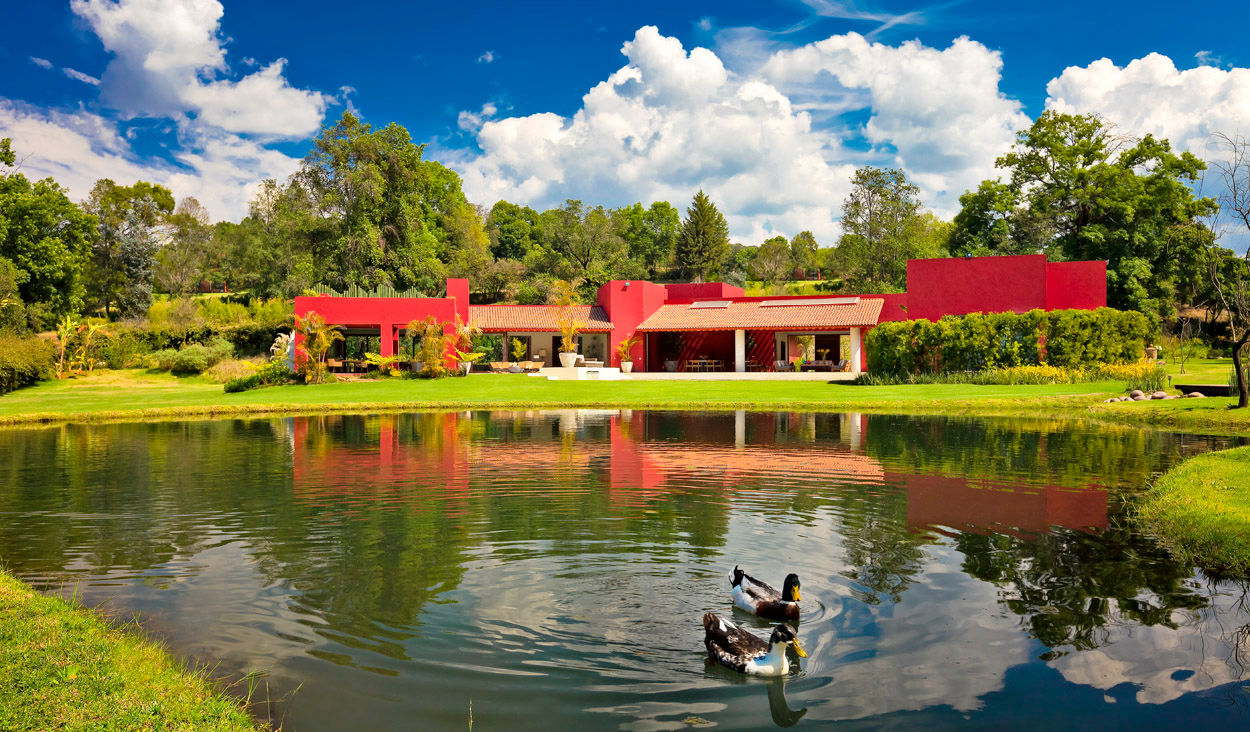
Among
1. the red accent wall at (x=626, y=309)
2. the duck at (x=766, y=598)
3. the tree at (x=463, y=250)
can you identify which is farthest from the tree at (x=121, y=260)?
the duck at (x=766, y=598)

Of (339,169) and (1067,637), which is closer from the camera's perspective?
(1067,637)

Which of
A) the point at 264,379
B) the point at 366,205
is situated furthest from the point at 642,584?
the point at 366,205

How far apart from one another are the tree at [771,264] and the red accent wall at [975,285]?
45006 millimetres

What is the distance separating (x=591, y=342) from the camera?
46.4m

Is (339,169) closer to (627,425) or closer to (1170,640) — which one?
(627,425)

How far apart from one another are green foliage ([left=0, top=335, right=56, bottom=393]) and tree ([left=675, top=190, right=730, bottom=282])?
50.8 meters

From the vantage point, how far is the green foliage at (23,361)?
31000mm

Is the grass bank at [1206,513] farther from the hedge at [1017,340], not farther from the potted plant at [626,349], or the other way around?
the potted plant at [626,349]

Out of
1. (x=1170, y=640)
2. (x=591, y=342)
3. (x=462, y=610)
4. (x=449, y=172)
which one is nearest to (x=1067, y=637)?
(x=1170, y=640)

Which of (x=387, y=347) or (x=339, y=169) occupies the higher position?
(x=339, y=169)

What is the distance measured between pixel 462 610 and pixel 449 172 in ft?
241

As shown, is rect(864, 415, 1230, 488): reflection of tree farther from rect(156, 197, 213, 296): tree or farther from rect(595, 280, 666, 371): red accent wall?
rect(156, 197, 213, 296): tree

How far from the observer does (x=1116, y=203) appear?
42.1m

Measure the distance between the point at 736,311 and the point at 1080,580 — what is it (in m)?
36.7
